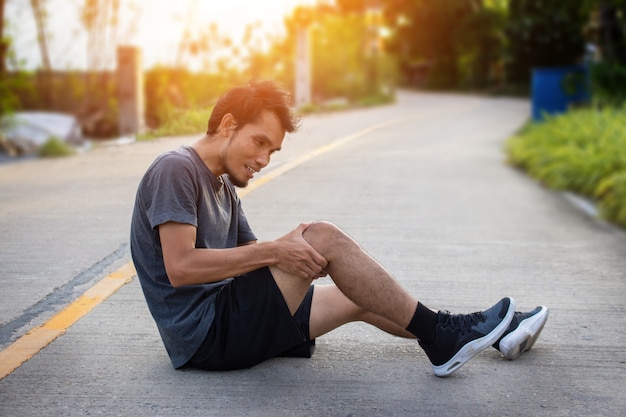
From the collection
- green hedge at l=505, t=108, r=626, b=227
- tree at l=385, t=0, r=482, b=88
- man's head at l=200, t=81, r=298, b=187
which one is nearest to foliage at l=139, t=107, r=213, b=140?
man's head at l=200, t=81, r=298, b=187

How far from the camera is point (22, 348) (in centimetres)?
445

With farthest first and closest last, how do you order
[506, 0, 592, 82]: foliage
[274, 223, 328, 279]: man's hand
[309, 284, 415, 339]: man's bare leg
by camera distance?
[506, 0, 592, 82]: foliage
[309, 284, 415, 339]: man's bare leg
[274, 223, 328, 279]: man's hand

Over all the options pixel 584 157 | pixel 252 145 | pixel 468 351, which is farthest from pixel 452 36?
pixel 252 145

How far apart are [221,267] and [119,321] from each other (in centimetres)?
135

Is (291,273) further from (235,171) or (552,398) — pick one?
(552,398)

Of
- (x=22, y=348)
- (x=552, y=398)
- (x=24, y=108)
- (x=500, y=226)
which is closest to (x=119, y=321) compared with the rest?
(x=22, y=348)

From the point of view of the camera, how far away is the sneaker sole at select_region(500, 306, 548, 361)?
4.31m

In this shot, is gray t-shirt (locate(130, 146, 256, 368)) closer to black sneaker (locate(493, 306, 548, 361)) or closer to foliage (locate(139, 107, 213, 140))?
black sneaker (locate(493, 306, 548, 361))

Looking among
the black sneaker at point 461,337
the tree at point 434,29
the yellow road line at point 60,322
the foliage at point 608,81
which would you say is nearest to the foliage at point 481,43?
the tree at point 434,29

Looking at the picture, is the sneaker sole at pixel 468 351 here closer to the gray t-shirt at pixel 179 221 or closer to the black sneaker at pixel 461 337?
the black sneaker at pixel 461 337

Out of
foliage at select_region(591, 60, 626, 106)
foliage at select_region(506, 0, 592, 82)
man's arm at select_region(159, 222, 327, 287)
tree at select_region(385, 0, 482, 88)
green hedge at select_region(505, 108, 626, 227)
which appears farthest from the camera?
tree at select_region(385, 0, 482, 88)

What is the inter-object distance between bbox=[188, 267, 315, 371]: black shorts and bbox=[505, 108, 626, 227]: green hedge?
5.84m

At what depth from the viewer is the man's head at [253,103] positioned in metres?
3.93

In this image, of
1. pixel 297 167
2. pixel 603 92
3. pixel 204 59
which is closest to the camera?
pixel 297 167
